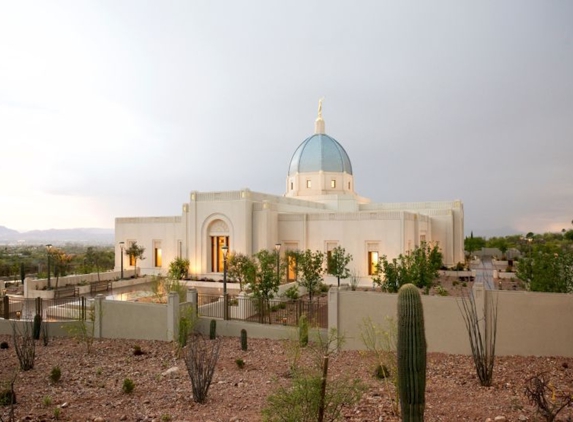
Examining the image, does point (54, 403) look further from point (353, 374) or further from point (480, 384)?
point (480, 384)

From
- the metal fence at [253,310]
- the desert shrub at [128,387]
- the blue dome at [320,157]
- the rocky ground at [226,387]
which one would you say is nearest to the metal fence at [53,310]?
the rocky ground at [226,387]

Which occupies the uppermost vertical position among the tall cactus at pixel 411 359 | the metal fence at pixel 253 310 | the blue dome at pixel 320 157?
the blue dome at pixel 320 157

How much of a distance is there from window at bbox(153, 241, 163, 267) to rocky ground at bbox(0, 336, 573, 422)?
1732 centimetres

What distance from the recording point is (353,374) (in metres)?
9.70

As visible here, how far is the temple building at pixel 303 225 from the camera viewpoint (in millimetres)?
23938

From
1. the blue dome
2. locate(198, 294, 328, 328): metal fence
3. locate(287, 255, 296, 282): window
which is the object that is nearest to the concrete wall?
locate(198, 294, 328, 328): metal fence

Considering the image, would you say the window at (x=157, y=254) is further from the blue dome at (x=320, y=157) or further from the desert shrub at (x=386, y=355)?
the desert shrub at (x=386, y=355)

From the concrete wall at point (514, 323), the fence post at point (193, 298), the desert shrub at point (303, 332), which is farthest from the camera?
the fence post at point (193, 298)

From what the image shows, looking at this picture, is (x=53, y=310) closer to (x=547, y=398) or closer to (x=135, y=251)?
(x=135, y=251)

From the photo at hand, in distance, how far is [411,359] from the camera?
585cm

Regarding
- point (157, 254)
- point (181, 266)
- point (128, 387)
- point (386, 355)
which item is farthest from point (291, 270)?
point (128, 387)

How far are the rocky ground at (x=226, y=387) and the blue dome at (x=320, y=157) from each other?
22291 millimetres

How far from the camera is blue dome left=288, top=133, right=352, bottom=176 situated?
109 ft

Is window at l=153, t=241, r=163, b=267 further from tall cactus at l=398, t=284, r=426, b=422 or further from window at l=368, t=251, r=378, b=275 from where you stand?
tall cactus at l=398, t=284, r=426, b=422
